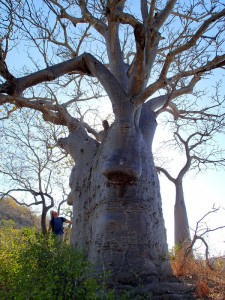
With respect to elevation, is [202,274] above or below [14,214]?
below

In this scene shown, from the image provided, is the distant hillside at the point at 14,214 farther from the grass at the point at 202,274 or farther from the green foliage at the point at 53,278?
the green foliage at the point at 53,278

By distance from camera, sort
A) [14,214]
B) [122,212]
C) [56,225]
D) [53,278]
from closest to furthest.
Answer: [53,278]
[122,212]
[56,225]
[14,214]

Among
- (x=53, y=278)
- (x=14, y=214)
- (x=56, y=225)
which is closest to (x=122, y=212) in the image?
(x=53, y=278)

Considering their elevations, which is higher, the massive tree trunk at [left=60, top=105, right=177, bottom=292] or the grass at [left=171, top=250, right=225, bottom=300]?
the massive tree trunk at [left=60, top=105, right=177, bottom=292]

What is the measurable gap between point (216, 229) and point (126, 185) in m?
1.91

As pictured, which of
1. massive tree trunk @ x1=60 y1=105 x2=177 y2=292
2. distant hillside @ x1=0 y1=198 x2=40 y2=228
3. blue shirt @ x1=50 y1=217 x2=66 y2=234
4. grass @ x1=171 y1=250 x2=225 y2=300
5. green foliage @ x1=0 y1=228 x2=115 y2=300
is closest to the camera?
green foliage @ x1=0 y1=228 x2=115 y2=300

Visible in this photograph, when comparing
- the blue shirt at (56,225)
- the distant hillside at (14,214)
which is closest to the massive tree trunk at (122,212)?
the blue shirt at (56,225)

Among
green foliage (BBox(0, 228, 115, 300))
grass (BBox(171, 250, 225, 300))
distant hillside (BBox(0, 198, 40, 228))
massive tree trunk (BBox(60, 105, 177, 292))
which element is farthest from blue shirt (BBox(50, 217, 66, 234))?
distant hillside (BBox(0, 198, 40, 228))

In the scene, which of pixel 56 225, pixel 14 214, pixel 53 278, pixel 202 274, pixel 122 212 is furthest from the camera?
pixel 14 214

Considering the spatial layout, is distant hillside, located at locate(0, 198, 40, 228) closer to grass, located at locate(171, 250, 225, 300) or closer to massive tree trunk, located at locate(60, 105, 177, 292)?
massive tree trunk, located at locate(60, 105, 177, 292)

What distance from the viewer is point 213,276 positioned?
16.0 ft

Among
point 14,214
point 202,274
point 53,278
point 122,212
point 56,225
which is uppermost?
point 14,214

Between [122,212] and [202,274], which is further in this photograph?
[202,274]

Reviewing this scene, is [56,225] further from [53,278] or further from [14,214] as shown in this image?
[14,214]
